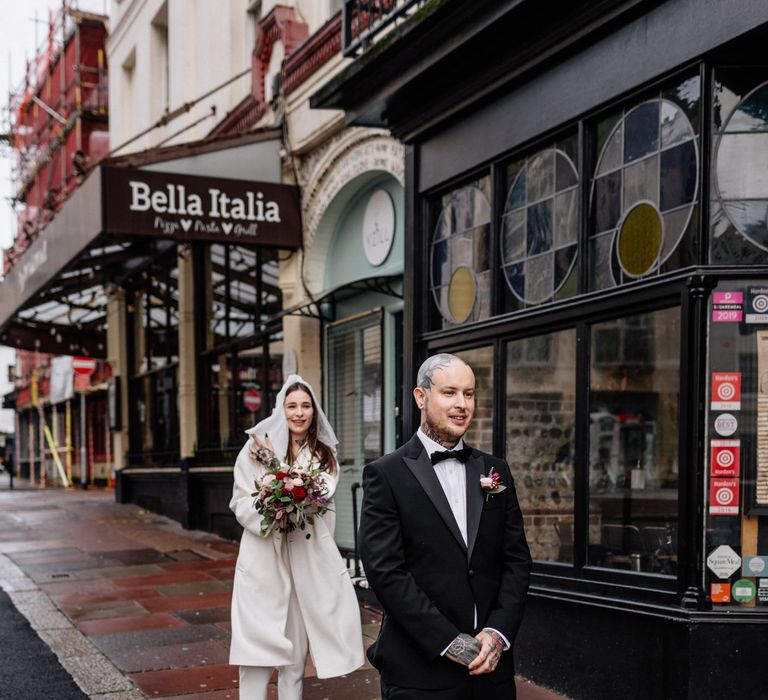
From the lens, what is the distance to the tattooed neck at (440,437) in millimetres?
3440

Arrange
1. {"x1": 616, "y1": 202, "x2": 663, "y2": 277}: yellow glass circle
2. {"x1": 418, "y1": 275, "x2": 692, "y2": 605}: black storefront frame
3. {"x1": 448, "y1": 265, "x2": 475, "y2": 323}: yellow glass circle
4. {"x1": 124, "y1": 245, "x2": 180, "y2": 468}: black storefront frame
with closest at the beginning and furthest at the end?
{"x1": 418, "y1": 275, "x2": 692, "y2": 605}: black storefront frame < {"x1": 616, "y1": 202, "x2": 663, "y2": 277}: yellow glass circle < {"x1": 448, "y1": 265, "x2": 475, "y2": 323}: yellow glass circle < {"x1": 124, "y1": 245, "x2": 180, "y2": 468}: black storefront frame

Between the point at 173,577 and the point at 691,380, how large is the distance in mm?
6772

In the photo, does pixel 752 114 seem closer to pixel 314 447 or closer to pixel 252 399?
pixel 314 447

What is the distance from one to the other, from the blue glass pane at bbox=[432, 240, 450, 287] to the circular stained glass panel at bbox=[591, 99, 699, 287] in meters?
1.89

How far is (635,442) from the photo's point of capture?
6000mm

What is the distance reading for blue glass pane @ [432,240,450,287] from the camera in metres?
7.99

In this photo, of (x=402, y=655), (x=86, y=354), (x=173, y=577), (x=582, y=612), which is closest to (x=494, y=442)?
(x=582, y=612)

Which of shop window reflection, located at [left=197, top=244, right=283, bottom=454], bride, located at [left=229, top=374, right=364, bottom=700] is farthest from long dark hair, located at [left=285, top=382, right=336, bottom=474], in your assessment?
shop window reflection, located at [left=197, top=244, right=283, bottom=454]

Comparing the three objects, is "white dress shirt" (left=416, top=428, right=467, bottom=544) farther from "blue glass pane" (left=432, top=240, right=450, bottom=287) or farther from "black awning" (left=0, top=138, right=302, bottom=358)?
"black awning" (left=0, top=138, right=302, bottom=358)

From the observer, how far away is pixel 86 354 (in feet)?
Answer: 70.4

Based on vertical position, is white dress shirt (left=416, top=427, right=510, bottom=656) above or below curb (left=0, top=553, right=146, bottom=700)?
above

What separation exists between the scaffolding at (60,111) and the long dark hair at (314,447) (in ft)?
58.9

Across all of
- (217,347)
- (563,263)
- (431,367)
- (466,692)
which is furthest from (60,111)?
(466,692)

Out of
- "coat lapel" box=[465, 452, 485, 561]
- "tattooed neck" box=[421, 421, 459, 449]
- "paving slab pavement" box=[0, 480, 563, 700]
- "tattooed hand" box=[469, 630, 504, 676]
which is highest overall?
"tattooed neck" box=[421, 421, 459, 449]
